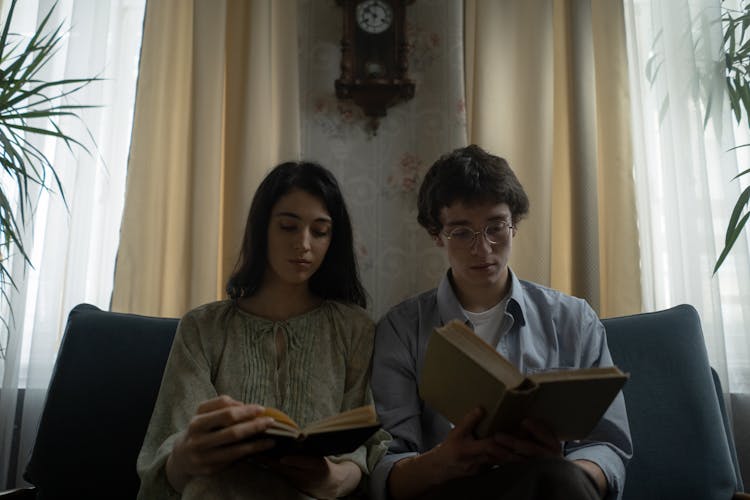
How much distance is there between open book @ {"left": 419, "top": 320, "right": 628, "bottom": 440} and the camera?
911mm

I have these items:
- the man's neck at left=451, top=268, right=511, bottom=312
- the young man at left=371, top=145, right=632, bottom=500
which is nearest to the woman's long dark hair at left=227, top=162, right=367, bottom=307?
the young man at left=371, top=145, right=632, bottom=500

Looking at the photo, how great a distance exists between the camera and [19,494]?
4.49ft

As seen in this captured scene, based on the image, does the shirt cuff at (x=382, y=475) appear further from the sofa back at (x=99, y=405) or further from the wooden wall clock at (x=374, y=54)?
the wooden wall clock at (x=374, y=54)

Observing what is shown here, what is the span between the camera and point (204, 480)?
43.9 inches

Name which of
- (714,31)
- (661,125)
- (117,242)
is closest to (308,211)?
(117,242)

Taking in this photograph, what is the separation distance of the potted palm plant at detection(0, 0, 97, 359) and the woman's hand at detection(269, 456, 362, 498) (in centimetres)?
110

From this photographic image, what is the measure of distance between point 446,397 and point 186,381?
1.84 feet

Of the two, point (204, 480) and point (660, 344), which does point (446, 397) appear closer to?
point (204, 480)

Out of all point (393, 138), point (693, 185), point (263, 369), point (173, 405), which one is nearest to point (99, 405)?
point (173, 405)

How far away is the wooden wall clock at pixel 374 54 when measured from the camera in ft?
6.65

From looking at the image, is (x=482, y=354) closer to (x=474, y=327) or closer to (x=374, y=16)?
(x=474, y=327)

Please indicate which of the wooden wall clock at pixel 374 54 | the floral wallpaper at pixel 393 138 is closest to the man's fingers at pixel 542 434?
the floral wallpaper at pixel 393 138

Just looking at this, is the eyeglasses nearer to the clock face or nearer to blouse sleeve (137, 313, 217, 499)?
blouse sleeve (137, 313, 217, 499)

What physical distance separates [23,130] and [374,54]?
3.57ft
